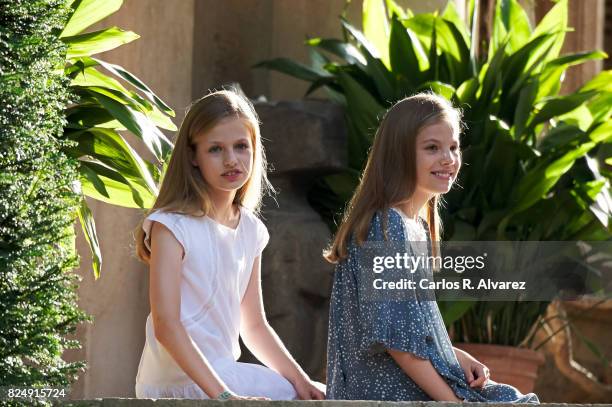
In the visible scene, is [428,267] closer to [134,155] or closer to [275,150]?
[134,155]

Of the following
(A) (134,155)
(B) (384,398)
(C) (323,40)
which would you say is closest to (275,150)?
(C) (323,40)

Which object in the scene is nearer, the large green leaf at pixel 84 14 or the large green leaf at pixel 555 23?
the large green leaf at pixel 84 14

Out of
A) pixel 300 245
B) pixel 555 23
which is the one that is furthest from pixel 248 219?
pixel 555 23

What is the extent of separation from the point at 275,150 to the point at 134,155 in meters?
2.73

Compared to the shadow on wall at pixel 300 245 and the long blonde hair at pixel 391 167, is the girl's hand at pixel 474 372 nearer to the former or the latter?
the long blonde hair at pixel 391 167

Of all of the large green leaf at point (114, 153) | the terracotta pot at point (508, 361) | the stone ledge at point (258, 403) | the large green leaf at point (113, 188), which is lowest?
the terracotta pot at point (508, 361)

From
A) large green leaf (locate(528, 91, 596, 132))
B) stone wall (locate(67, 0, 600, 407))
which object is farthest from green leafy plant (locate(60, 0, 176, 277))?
large green leaf (locate(528, 91, 596, 132))

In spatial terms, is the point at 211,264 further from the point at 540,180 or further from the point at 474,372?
the point at 540,180

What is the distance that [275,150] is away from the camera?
6.86 metres

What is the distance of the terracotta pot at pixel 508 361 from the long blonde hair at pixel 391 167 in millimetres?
3000

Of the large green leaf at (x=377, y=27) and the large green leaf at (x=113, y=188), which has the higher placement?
the large green leaf at (x=377, y=27)

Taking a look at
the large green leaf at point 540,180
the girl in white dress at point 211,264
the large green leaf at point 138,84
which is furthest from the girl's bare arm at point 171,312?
the large green leaf at point 540,180

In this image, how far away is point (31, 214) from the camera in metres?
2.86

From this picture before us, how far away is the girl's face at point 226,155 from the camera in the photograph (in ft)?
11.7
